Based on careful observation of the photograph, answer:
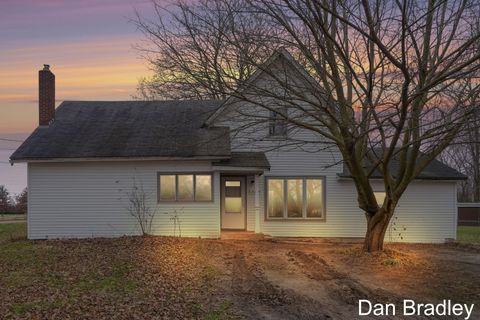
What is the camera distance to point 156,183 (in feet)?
65.1

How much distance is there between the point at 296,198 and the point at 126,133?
7.36m

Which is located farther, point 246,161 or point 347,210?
point 347,210

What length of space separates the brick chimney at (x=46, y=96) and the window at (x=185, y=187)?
6078 mm

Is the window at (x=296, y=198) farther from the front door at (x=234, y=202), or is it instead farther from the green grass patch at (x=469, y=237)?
the green grass patch at (x=469, y=237)

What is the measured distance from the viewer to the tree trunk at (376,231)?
15.4m

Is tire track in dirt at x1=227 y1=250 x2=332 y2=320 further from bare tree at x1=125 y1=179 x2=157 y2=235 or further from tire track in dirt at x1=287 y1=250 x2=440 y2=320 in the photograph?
bare tree at x1=125 y1=179 x2=157 y2=235

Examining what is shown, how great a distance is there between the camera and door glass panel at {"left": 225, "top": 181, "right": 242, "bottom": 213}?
2116 centimetres

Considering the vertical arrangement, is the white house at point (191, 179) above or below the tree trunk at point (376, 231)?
above

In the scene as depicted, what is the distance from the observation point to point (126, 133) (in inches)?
838

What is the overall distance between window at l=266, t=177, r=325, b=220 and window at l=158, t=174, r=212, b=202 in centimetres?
286

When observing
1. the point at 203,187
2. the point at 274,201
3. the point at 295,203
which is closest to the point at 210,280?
the point at 203,187

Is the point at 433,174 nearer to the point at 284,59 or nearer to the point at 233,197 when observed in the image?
the point at 233,197

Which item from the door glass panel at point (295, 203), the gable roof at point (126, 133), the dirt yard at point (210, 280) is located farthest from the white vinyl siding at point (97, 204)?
the door glass panel at point (295, 203)

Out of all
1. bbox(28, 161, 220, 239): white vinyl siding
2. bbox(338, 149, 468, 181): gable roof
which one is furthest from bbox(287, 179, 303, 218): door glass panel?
bbox(28, 161, 220, 239): white vinyl siding
